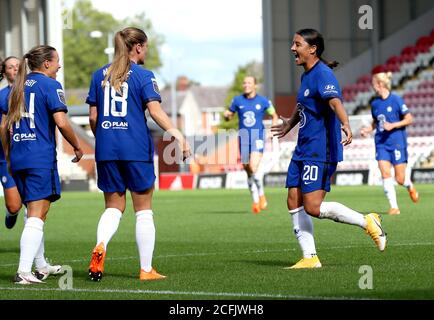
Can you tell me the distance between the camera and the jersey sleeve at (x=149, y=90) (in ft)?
31.0

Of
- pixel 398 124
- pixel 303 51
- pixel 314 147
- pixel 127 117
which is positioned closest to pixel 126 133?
pixel 127 117

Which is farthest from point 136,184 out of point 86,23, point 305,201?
point 86,23

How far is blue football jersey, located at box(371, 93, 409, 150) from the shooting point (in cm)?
1845

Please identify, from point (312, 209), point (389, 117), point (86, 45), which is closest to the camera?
point (312, 209)

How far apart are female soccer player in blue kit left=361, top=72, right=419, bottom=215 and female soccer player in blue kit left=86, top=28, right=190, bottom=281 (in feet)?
30.7

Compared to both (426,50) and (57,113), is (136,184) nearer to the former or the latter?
(57,113)

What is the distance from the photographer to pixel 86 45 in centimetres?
11981

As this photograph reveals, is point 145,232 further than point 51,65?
No

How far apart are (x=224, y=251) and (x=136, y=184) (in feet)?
10.5

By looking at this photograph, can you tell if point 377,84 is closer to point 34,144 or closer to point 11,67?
point 11,67

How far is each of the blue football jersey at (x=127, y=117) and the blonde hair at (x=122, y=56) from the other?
49 mm

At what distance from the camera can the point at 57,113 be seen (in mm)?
9531

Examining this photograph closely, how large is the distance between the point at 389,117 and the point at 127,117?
32.0 feet
